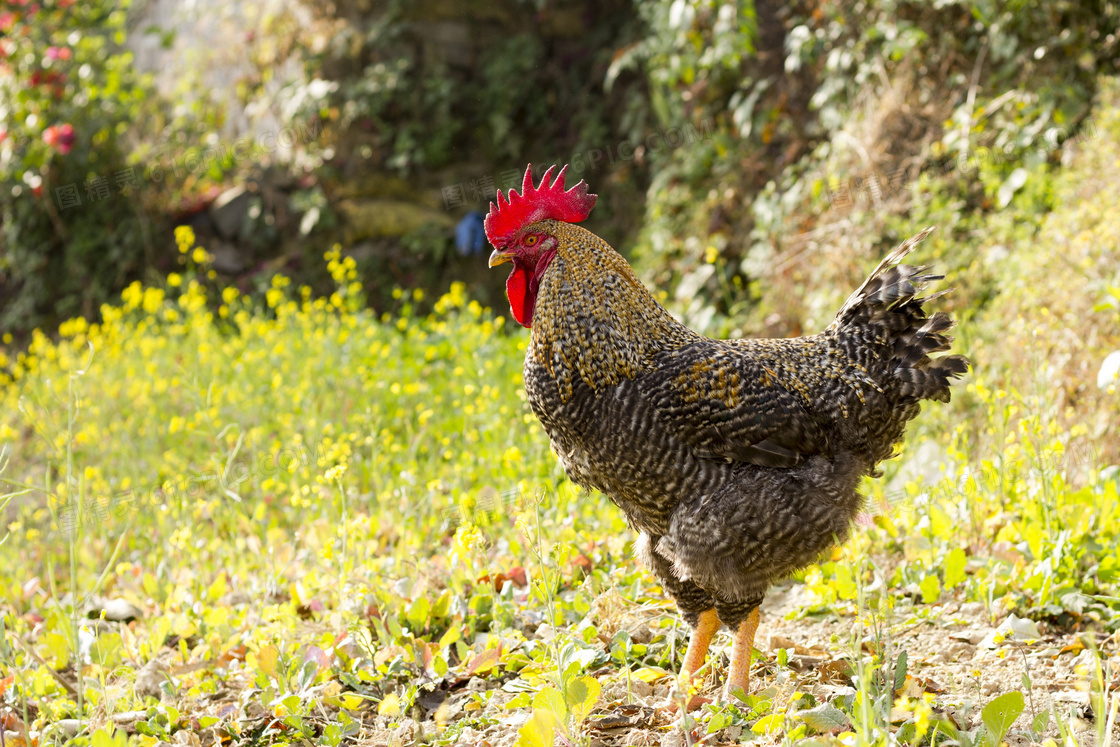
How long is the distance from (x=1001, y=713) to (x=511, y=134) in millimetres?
10045

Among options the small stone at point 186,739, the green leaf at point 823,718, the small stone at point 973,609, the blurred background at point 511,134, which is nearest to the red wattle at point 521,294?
the green leaf at point 823,718

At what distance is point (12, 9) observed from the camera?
11.3 metres

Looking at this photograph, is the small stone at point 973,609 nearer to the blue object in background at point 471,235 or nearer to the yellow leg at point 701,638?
the yellow leg at point 701,638

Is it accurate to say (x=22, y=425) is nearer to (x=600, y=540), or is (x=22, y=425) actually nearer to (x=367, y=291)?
(x=367, y=291)

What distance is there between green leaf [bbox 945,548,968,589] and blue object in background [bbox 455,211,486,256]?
7.81 metres

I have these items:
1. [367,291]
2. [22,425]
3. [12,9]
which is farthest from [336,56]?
[22,425]

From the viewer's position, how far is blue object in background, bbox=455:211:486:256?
1055 centimetres

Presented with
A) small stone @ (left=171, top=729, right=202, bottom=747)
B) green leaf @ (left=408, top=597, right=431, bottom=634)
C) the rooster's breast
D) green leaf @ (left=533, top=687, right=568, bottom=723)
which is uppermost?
the rooster's breast

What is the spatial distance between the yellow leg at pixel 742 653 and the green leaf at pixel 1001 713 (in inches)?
31.3

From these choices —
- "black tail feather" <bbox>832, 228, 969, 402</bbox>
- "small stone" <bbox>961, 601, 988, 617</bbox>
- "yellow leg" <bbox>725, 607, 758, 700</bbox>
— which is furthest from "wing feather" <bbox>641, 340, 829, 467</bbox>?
"small stone" <bbox>961, 601, 988, 617</bbox>

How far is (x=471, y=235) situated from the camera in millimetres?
10586

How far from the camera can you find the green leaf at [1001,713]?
240cm

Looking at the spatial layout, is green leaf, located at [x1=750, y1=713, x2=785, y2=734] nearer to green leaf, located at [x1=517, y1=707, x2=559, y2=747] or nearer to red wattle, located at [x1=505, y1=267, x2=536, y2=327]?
green leaf, located at [x1=517, y1=707, x2=559, y2=747]

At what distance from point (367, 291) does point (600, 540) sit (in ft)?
24.1
